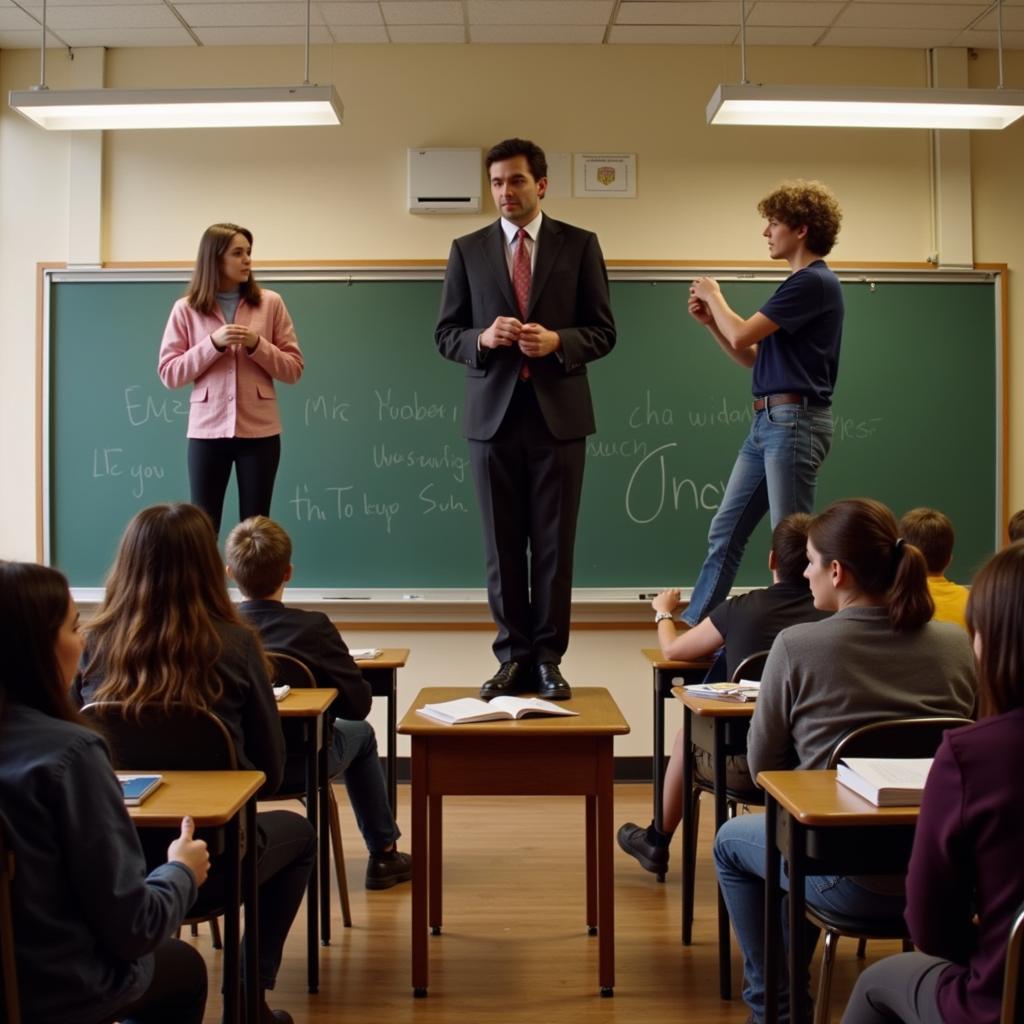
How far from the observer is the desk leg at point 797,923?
1774 mm

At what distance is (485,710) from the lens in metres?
2.53

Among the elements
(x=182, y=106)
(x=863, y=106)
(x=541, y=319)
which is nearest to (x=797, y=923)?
(x=541, y=319)

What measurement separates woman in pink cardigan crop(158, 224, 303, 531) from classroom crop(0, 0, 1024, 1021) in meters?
1.08

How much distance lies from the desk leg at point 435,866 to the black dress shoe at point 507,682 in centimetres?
40

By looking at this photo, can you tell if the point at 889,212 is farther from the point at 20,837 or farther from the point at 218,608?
the point at 20,837

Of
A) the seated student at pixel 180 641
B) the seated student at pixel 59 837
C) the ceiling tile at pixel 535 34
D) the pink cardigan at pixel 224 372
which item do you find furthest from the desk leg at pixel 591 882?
the ceiling tile at pixel 535 34

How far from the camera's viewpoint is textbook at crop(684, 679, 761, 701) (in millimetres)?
2561

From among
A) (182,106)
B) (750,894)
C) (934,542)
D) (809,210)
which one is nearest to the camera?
(750,894)

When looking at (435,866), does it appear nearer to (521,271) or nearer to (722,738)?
(722,738)

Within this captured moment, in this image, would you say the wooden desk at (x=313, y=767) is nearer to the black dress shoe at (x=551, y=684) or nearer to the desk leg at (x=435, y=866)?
the desk leg at (x=435, y=866)

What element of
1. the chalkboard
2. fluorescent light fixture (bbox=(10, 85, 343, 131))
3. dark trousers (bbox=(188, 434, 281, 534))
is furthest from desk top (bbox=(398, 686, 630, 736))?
fluorescent light fixture (bbox=(10, 85, 343, 131))

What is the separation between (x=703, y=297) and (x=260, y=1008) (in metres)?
2.44

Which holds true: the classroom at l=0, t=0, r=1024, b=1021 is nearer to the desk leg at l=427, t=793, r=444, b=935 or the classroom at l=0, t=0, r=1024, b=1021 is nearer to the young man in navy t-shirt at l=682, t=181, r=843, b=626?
the young man in navy t-shirt at l=682, t=181, r=843, b=626

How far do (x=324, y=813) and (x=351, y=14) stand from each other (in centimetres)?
334
